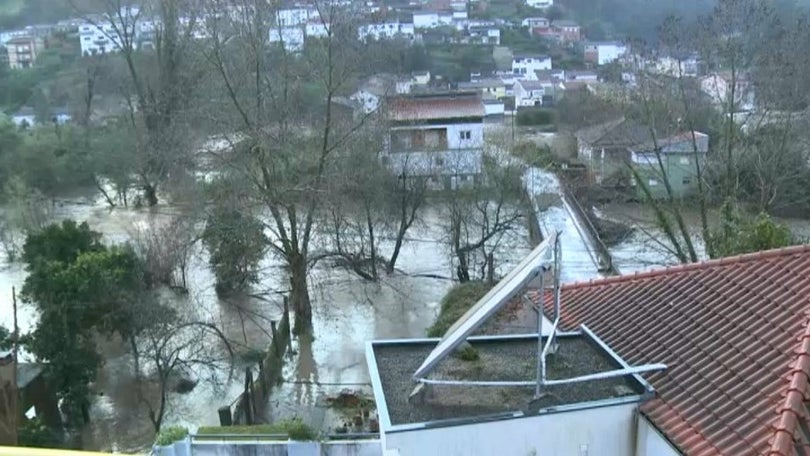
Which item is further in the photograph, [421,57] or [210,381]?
[421,57]

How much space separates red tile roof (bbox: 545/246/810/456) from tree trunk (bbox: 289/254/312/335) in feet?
28.8

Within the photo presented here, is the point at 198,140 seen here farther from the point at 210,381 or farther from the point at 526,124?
the point at 526,124

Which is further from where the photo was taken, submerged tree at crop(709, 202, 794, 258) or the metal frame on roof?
submerged tree at crop(709, 202, 794, 258)

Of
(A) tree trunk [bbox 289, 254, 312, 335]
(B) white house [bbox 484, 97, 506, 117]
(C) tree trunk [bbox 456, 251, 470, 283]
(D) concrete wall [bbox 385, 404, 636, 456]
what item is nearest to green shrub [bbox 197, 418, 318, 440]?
(D) concrete wall [bbox 385, 404, 636, 456]

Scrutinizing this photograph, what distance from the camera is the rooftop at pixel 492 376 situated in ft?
14.3

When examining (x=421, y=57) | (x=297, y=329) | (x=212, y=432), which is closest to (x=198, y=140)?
(x=297, y=329)

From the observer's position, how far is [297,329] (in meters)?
13.8

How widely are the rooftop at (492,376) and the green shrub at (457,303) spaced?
16.1 feet

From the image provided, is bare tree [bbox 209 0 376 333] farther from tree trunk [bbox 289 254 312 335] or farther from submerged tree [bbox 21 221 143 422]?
submerged tree [bbox 21 221 143 422]

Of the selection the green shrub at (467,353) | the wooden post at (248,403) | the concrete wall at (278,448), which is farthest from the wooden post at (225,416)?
the green shrub at (467,353)

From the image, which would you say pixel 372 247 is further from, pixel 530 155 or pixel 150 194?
pixel 150 194

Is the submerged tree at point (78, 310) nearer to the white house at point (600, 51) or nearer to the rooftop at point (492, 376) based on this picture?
the rooftop at point (492, 376)

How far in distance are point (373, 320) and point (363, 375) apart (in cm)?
243

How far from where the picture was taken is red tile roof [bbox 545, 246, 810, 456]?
3742 mm
